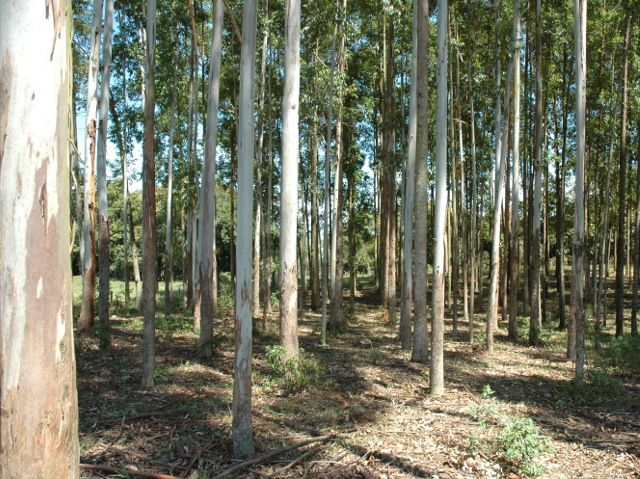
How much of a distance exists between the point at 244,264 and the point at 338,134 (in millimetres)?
9085

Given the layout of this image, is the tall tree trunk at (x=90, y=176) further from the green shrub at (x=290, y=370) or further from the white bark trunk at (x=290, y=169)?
the green shrub at (x=290, y=370)

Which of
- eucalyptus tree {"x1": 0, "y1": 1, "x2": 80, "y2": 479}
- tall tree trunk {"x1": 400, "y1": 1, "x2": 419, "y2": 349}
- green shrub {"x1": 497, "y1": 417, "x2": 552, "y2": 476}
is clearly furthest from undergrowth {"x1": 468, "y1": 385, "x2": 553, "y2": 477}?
tall tree trunk {"x1": 400, "y1": 1, "x2": 419, "y2": 349}

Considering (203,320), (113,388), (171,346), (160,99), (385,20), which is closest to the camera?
(113,388)

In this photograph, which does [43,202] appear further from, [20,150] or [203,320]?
[203,320]

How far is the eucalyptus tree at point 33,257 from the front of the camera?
1.74 meters

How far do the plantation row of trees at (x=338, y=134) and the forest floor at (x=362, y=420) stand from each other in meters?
0.49

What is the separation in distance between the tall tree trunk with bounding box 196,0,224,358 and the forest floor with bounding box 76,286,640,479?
2.27 feet

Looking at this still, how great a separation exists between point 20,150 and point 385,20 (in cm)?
1488

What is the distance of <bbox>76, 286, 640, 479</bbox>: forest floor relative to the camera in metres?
4.42

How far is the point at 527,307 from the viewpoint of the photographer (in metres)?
17.7

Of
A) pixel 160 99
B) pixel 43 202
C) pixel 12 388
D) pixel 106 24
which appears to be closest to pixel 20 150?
pixel 43 202

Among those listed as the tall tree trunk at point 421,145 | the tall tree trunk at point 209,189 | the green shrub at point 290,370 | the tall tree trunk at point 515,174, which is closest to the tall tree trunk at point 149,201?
the green shrub at point 290,370

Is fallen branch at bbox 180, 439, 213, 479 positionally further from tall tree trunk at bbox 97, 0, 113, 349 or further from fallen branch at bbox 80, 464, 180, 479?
tall tree trunk at bbox 97, 0, 113, 349

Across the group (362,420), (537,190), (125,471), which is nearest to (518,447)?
(362,420)
